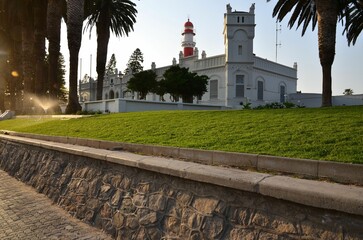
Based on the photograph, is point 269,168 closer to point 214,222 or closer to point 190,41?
point 214,222

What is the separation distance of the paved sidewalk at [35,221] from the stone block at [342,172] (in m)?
3.40

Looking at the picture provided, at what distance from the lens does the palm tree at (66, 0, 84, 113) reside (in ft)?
56.3

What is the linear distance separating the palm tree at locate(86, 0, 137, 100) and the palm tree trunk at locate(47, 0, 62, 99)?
5336 mm

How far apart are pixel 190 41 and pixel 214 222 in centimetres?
5009

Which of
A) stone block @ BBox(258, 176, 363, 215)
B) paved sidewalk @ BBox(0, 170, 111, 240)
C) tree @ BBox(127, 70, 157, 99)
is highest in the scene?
tree @ BBox(127, 70, 157, 99)

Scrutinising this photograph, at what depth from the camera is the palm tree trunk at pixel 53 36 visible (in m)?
19.6

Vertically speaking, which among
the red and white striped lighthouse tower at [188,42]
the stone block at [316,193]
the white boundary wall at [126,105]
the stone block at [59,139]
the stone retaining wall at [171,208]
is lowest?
the stone retaining wall at [171,208]

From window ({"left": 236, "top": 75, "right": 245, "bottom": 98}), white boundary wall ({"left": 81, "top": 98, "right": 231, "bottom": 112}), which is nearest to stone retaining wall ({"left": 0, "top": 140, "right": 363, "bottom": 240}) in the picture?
white boundary wall ({"left": 81, "top": 98, "right": 231, "bottom": 112})

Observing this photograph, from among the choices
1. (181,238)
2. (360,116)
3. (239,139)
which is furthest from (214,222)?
(360,116)

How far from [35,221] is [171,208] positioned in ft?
10.3

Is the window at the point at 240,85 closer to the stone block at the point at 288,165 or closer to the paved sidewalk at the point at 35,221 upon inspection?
the paved sidewalk at the point at 35,221

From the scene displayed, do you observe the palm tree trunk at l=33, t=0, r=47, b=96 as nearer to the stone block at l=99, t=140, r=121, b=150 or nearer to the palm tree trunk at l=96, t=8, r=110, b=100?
the palm tree trunk at l=96, t=8, r=110, b=100

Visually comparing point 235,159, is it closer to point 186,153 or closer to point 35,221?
point 186,153

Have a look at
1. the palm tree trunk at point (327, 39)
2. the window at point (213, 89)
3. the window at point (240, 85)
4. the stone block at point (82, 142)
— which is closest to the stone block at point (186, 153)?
the stone block at point (82, 142)
